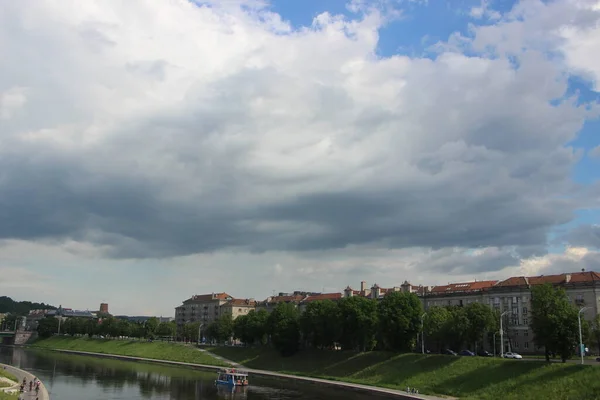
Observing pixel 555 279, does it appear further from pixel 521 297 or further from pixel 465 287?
pixel 465 287

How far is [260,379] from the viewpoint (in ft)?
365

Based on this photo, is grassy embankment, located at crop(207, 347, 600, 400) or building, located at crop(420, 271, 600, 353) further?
building, located at crop(420, 271, 600, 353)

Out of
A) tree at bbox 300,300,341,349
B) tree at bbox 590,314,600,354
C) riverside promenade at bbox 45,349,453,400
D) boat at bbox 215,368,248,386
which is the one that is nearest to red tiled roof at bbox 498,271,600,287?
tree at bbox 590,314,600,354

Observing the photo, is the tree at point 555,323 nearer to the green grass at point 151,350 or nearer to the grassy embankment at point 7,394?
the grassy embankment at point 7,394

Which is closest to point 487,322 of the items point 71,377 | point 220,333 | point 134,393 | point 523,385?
point 523,385

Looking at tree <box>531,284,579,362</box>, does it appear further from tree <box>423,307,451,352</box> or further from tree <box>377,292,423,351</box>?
tree <box>377,292,423,351</box>

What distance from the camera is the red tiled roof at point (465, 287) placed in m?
146

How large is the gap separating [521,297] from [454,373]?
51.4 metres

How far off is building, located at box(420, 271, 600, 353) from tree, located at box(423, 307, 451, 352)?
18.0 m

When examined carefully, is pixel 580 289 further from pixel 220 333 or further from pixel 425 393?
pixel 220 333

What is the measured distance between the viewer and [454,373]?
8581 centimetres

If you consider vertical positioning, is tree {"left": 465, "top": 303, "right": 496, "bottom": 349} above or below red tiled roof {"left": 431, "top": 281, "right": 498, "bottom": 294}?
below

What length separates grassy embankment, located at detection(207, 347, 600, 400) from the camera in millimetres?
67312

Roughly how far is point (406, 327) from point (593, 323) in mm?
A: 35916
